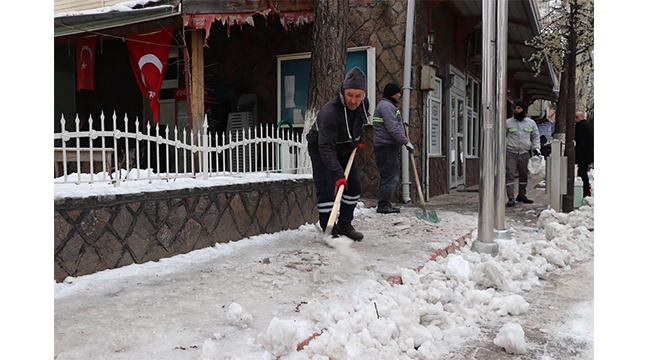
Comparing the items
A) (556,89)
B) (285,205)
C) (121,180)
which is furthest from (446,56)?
(556,89)

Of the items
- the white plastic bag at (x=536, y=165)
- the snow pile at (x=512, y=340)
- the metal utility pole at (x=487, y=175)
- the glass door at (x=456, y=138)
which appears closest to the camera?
the snow pile at (x=512, y=340)

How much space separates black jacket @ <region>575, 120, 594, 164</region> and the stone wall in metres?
5.78

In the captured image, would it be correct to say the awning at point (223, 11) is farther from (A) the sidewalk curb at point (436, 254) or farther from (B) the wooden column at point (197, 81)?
(A) the sidewalk curb at point (436, 254)

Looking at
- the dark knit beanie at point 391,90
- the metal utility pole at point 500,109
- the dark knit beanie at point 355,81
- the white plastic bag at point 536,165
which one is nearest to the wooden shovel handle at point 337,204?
the dark knit beanie at point 355,81

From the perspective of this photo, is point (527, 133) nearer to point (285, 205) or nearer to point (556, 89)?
point (285, 205)

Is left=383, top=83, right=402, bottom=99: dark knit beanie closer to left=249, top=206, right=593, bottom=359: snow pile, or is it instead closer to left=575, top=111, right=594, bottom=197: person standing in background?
left=249, top=206, right=593, bottom=359: snow pile

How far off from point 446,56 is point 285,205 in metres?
6.62

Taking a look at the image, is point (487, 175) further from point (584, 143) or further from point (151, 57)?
point (151, 57)

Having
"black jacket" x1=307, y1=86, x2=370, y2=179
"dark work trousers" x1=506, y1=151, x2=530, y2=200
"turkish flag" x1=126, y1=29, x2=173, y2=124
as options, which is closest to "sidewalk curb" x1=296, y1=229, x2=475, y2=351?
"black jacket" x1=307, y1=86, x2=370, y2=179

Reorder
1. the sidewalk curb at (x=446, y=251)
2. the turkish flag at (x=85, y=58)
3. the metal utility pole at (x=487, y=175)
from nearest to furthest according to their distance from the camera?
1. the sidewalk curb at (x=446, y=251)
2. the metal utility pole at (x=487, y=175)
3. the turkish flag at (x=85, y=58)

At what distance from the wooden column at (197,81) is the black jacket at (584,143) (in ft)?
21.9

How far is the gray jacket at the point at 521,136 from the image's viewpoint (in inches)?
348

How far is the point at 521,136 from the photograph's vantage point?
29.0ft

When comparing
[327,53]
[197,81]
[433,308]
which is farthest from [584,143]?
[433,308]
